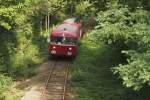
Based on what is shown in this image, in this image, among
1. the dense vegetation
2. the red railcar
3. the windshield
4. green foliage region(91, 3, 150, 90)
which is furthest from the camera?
the windshield

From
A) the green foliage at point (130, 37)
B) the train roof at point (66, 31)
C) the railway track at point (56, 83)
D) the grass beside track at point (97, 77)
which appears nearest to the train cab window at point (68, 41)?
the train roof at point (66, 31)

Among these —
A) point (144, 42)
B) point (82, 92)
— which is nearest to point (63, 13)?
point (82, 92)

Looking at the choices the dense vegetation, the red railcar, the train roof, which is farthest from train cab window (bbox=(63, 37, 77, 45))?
the dense vegetation

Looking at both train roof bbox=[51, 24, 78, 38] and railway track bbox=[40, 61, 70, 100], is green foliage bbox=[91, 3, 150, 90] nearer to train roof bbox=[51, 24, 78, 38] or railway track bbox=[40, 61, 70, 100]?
railway track bbox=[40, 61, 70, 100]

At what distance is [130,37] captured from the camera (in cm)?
1669

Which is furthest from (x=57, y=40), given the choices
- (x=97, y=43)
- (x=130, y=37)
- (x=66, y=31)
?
(x=130, y=37)

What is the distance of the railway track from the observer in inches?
799

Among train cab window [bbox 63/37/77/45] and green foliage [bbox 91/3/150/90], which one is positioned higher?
green foliage [bbox 91/3/150/90]

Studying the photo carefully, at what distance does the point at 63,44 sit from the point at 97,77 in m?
4.68

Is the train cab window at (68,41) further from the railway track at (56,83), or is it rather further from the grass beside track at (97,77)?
the railway track at (56,83)

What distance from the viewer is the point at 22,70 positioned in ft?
82.0

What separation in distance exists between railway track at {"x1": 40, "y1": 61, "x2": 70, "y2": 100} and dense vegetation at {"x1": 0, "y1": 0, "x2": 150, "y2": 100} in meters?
0.86

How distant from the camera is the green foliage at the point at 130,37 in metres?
12.1

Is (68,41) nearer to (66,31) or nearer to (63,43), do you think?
(63,43)
